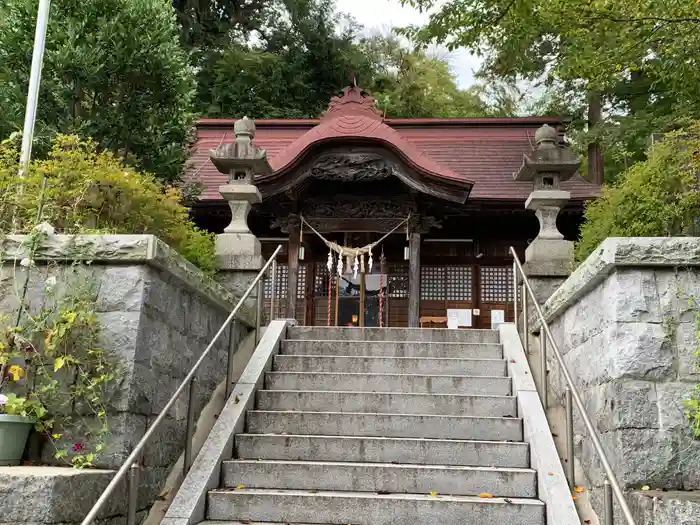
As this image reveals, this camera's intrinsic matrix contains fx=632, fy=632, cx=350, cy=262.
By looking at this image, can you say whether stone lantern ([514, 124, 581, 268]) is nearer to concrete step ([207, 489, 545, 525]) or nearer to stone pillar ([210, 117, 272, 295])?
stone pillar ([210, 117, 272, 295])

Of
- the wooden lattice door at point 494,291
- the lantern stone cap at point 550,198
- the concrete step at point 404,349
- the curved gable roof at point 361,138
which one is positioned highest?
the curved gable roof at point 361,138

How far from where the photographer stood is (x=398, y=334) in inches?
272

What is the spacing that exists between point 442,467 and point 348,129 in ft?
20.9

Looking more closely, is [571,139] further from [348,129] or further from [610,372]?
[610,372]

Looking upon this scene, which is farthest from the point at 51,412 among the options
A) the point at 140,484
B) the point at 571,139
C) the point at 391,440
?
the point at 571,139

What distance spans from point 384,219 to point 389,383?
5.07m

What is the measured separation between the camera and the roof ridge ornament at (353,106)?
34.6 feet

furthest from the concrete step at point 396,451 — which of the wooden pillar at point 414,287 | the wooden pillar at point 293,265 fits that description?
the wooden pillar at point 414,287

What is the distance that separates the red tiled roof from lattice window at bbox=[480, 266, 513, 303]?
1.51 m

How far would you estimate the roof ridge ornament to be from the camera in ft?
34.6

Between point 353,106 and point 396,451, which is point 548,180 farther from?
point 396,451

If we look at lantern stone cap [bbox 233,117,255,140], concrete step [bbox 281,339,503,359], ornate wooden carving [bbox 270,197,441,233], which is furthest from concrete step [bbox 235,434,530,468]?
ornate wooden carving [bbox 270,197,441,233]

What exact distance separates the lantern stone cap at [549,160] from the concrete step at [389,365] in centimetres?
283

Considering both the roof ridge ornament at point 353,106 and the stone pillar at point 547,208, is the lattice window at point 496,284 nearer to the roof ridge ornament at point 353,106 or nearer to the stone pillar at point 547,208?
the roof ridge ornament at point 353,106
